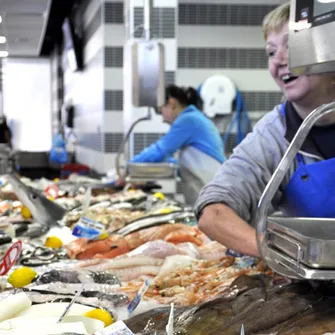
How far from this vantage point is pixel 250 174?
2.58 meters

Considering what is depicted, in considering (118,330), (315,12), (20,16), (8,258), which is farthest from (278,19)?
(20,16)

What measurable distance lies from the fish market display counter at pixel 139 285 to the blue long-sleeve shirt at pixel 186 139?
2.39 m

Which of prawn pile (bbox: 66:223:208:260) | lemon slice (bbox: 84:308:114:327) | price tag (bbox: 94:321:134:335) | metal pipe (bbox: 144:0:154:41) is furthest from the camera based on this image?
metal pipe (bbox: 144:0:154:41)

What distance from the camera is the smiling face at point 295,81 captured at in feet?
8.04

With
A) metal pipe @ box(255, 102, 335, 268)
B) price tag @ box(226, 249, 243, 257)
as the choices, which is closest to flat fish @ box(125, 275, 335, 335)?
metal pipe @ box(255, 102, 335, 268)

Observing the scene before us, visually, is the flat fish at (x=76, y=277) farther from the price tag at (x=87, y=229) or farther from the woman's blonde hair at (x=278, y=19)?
the woman's blonde hair at (x=278, y=19)

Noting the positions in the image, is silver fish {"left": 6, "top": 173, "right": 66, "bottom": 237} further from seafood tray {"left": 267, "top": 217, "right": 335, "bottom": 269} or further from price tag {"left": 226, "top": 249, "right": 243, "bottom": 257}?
seafood tray {"left": 267, "top": 217, "right": 335, "bottom": 269}

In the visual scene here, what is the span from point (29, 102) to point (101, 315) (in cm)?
2185

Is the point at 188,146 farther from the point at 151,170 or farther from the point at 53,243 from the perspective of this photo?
the point at 53,243

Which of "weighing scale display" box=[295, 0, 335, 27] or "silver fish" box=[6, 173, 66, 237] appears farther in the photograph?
"silver fish" box=[6, 173, 66, 237]

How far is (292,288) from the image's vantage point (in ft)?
5.51

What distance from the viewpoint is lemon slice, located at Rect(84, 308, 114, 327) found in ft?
5.40

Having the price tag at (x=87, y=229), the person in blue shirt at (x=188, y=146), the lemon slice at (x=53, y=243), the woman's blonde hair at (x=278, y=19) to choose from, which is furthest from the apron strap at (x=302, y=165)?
the person in blue shirt at (x=188, y=146)

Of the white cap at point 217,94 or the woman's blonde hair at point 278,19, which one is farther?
the white cap at point 217,94
